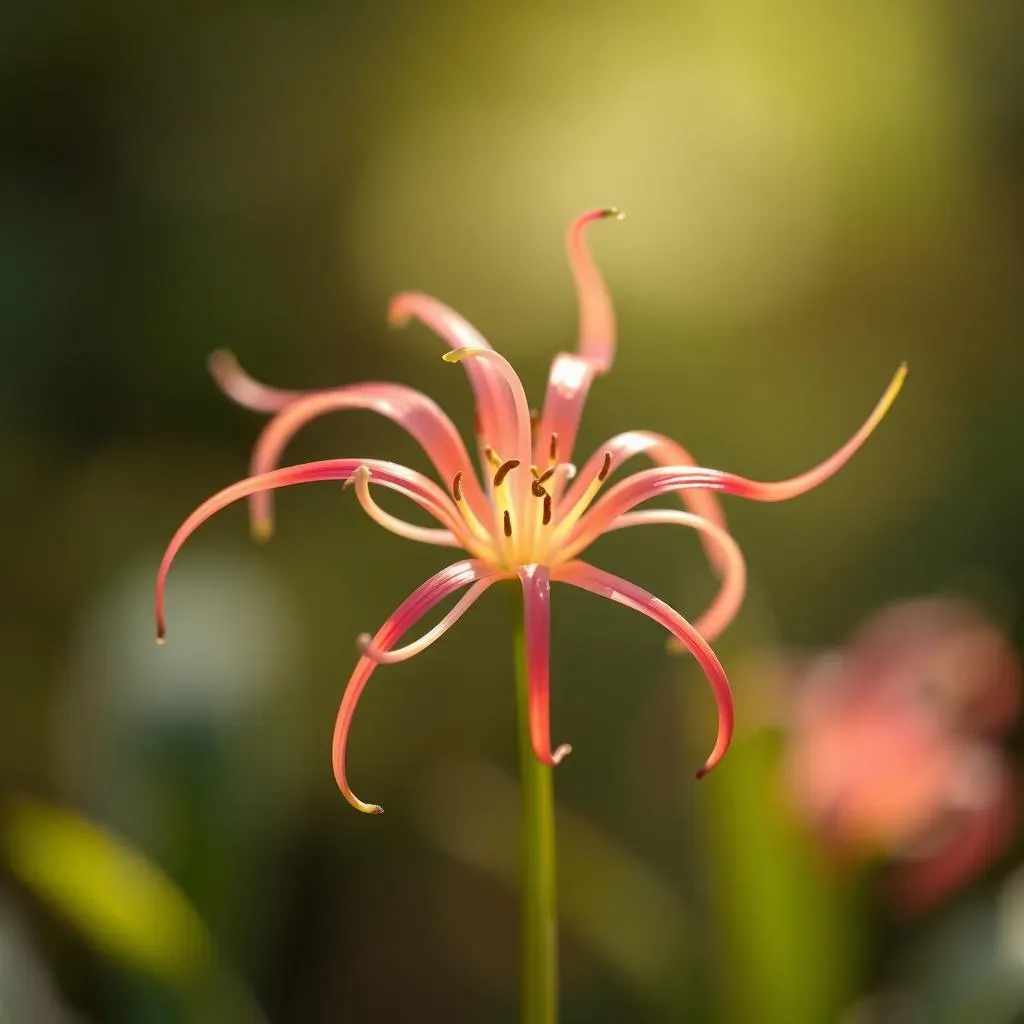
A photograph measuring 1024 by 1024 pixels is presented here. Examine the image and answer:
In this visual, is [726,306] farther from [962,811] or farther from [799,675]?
[962,811]

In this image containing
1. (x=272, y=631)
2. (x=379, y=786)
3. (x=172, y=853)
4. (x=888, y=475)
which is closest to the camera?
(x=172, y=853)

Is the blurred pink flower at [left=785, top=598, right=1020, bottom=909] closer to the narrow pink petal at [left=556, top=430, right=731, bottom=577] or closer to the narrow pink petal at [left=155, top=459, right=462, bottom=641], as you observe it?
the narrow pink petal at [left=556, top=430, right=731, bottom=577]

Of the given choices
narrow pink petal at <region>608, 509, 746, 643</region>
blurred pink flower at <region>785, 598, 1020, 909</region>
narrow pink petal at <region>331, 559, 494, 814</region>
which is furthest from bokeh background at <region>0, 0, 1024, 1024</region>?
narrow pink petal at <region>331, 559, 494, 814</region>

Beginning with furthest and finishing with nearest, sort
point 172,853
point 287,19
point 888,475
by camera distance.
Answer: point 287,19
point 888,475
point 172,853

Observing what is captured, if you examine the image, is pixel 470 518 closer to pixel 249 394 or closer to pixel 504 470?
pixel 504 470

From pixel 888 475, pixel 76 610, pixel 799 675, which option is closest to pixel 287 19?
pixel 76 610

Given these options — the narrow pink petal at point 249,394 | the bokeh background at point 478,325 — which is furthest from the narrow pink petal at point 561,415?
the bokeh background at point 478,325

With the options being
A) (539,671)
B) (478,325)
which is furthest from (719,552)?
(478,325)
